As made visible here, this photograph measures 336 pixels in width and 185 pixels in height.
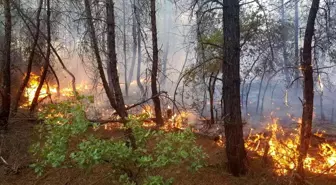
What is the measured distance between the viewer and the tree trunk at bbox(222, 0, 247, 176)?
7109mm

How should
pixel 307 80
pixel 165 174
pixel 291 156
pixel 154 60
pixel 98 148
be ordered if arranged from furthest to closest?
pixel 154 60 < pixel 291 156 < pixel 165 174 < pixel 307 80 < pixel 98 148

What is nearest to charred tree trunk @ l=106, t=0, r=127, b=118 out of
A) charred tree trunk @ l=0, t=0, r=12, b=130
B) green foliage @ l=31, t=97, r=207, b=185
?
green foliage @ l=31, t=97, r=207, b=185

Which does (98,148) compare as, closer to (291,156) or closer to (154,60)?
(291,156)

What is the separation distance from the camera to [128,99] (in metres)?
28.2

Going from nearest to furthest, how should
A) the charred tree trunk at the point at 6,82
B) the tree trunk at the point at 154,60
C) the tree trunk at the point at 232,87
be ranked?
the tree trunk at the point at 232,87 → the charred tree trunk at the point at 6,82 → the tree trunk at the point at 154,60

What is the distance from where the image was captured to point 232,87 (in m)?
7.26

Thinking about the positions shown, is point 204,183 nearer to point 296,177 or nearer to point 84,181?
point 296,177

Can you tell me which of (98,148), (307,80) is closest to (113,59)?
(98,148)

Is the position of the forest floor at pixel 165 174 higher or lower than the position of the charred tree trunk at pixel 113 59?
lower

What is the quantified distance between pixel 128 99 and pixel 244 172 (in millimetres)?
21503

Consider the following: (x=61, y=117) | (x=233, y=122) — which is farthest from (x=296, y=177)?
(x=61, y=117)

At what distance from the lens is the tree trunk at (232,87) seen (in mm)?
7109

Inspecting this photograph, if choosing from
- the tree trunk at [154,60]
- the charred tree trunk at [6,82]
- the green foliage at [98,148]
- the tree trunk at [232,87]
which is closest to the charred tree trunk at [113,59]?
the green foliage at [98,148]

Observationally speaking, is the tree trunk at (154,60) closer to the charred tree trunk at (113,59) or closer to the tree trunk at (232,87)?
the charred tree trunk at (113,59)
